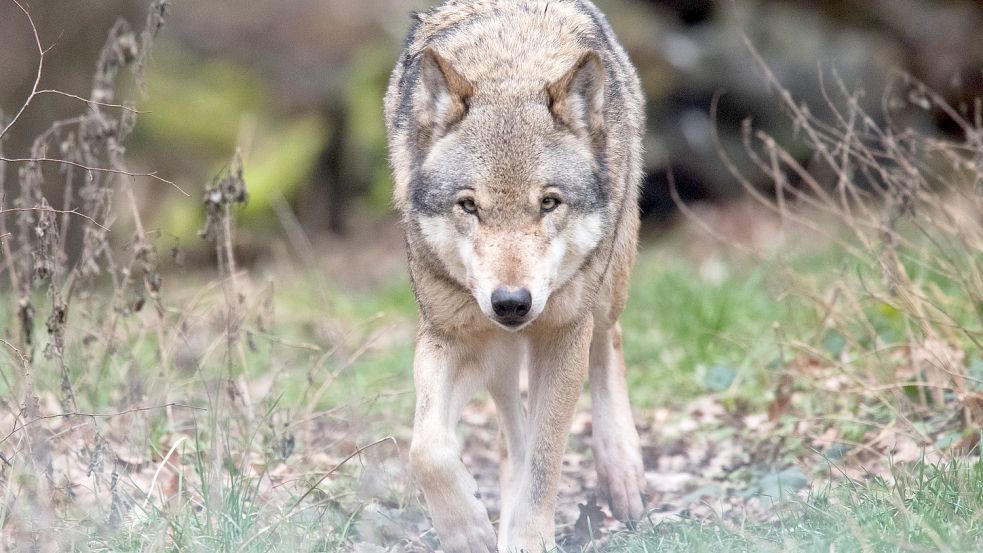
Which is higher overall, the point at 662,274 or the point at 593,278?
the point at 593,278

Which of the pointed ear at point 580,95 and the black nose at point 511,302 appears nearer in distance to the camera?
the black nose at point 511,302

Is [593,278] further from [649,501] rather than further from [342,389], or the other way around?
[342,389]

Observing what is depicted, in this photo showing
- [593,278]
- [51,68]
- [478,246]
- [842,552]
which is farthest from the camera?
[51,68]

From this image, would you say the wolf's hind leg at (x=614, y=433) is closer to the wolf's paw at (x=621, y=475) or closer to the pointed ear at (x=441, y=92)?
the wolf's paw at (x=621, y=475)

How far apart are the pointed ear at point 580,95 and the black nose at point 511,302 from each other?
0.91 meters

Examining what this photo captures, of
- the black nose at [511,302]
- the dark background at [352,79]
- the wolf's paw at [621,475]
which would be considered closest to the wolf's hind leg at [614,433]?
the wolf's paw at [621,475]

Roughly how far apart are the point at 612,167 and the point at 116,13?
7024 mm

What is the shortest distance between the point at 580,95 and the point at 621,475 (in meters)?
1.94

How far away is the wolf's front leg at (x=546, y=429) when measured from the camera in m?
4.52

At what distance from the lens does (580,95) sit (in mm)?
4512

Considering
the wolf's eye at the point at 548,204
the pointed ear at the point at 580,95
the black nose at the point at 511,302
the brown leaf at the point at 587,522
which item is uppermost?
the pointed ear at the point at 580,95

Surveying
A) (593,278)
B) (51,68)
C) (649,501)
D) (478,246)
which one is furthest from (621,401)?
(51,68)

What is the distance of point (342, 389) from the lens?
6.86 m

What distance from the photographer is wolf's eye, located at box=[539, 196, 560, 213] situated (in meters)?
4.27
